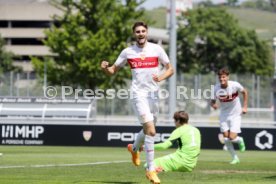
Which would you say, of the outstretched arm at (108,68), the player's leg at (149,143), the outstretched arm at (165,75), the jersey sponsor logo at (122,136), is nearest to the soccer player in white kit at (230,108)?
the outstretched arm at (165,75)

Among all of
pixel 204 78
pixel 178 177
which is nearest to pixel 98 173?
pixel 178 177

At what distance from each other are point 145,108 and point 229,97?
26.1ft

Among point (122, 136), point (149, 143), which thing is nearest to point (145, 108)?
point (149, 143)

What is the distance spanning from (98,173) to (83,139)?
46.6 feet

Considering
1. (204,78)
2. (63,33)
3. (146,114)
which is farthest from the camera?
(63,33)

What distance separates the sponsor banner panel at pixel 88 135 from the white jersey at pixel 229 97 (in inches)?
316

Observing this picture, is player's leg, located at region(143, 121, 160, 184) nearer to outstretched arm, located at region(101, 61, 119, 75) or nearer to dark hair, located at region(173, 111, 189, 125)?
dark hair, located at region(173, 111, 189, 125)

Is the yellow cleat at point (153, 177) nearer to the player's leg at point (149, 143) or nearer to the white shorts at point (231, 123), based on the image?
the player's leg at point (149, 143)

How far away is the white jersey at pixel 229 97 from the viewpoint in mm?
21500

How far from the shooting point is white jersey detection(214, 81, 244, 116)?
2150cm

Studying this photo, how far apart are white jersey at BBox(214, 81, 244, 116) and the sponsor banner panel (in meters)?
8.02

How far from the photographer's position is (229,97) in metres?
21.7

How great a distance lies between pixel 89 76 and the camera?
1997 inches

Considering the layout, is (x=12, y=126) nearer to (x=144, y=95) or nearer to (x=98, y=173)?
(x=98, y=173)
